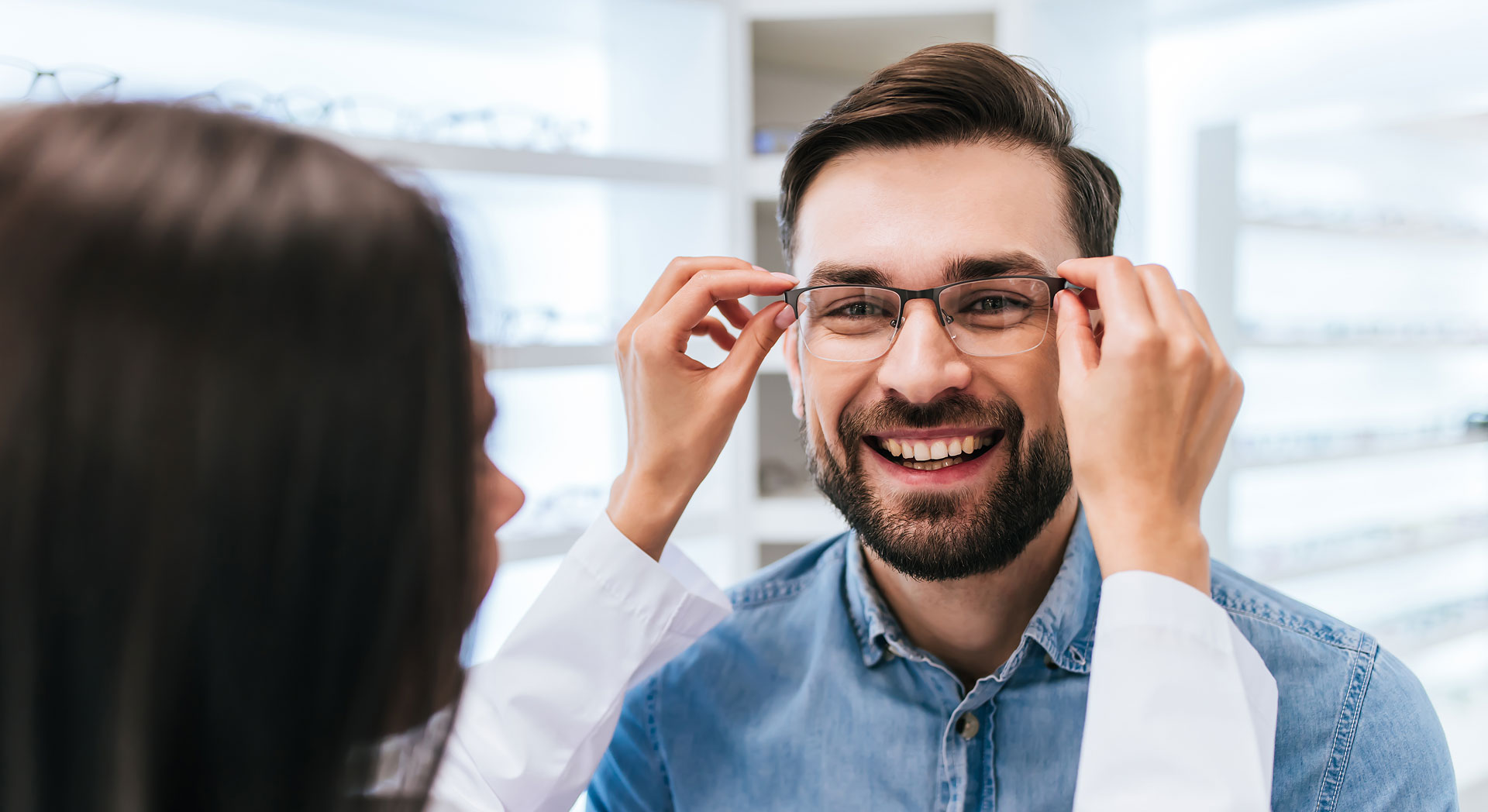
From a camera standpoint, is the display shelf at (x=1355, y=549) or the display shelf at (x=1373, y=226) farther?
the display shelf at (x=1355, y=549)

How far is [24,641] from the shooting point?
460 mm

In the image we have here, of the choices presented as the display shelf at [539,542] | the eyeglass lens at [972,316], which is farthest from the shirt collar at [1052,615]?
the display shelf at [539,542]

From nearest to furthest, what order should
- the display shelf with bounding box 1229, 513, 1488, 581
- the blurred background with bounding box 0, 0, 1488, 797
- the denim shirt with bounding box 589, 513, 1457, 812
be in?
the denim shirt with bounding box 589, 513, 1457, 812
the blurred background with bounding box 0, 0, 1488, 797
the display shelf with bounding box 1229, 513, 1488, 581

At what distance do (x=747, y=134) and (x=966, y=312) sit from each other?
1.47 meters

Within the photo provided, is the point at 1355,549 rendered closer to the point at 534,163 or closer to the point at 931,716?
the point at 931,716

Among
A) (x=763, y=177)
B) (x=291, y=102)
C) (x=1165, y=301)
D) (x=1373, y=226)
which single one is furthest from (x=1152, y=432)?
(x=1373, y=226)

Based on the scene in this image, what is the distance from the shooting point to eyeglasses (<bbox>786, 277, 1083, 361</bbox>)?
113 cm

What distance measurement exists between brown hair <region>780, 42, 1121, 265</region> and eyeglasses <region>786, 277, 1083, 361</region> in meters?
0.20

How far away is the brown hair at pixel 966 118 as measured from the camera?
1263 mm

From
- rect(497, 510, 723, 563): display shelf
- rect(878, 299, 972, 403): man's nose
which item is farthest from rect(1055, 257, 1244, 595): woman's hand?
rect(497, 510, 723, 563): display shelf

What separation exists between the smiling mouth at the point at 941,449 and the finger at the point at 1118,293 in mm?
293

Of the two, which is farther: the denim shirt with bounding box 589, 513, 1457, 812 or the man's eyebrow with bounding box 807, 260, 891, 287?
the man's eyebrow with bounding box 807, 260, 891, 287

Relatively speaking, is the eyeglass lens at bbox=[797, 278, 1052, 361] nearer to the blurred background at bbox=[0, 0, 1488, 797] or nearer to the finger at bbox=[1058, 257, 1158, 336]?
the finger at bbox=[1058, 257, 1158, 336]

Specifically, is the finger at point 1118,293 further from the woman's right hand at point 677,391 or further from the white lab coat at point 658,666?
the woman's right hand at point 677,391
